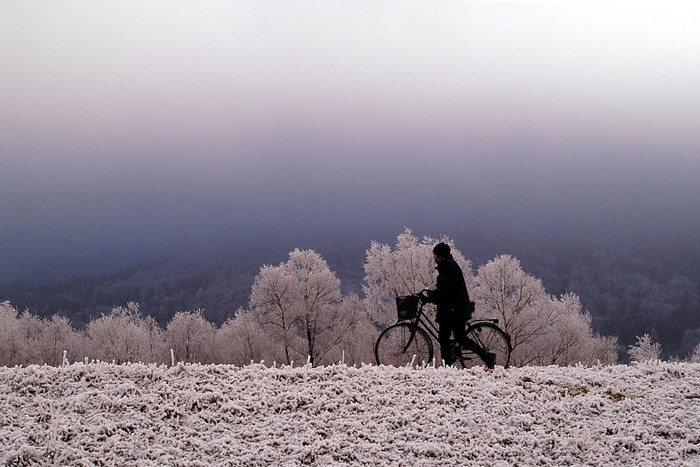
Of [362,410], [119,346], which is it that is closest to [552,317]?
[362,410]

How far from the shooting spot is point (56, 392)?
21.5ft

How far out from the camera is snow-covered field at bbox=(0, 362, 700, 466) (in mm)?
5516

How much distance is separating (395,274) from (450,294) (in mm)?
23600

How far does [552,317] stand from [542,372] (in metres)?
29.4

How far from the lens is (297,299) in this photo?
38.9 m

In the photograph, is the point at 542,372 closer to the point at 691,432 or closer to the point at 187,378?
the point at 691,432

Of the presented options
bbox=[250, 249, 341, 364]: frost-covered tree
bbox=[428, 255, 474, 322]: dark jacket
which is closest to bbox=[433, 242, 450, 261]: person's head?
bbox=[428, 255, 474, 322]: dark jacket

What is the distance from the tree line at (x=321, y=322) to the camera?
3375 cm

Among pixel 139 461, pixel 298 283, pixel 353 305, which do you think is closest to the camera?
pixel 139 461

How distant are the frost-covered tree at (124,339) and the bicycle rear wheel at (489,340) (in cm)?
3803

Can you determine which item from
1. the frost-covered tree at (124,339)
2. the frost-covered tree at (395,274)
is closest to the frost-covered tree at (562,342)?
→ the frost-covered tree at (395,274)

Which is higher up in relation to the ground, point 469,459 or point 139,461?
point 139,461

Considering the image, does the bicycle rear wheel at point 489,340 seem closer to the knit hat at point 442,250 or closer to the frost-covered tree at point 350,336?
the knit hat at point 442,250

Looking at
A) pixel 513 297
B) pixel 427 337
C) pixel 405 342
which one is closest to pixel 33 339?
pixel 513 297
